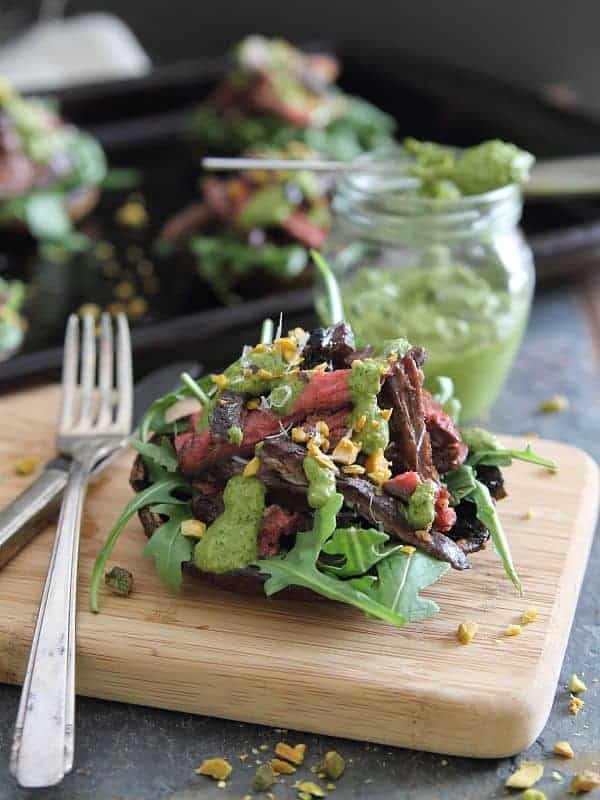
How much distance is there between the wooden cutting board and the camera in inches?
82.6

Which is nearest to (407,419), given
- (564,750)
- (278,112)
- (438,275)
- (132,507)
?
(132,507)

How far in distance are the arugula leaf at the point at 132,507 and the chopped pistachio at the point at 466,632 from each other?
2.06ft

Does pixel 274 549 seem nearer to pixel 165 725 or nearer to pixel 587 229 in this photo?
pixel 165 725

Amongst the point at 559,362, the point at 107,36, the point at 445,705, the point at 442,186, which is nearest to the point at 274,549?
the point at 445,705

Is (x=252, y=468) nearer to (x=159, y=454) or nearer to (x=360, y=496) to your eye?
(x=360, y=496)

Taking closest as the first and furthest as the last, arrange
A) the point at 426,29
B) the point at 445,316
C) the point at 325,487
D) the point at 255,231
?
the point at 325,487 < the point at 445,316 < the point at 255,231 < the point at 426,29

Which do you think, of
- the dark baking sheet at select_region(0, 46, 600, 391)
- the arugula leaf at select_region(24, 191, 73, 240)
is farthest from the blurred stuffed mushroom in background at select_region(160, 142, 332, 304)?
the arugula leaf at select_region(24, 191, 73, 240)

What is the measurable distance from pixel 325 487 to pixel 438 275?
1175 millimetres

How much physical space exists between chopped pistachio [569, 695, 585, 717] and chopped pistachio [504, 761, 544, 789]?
16 centimetres

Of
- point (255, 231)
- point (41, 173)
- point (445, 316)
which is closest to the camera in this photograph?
point (445, 316)

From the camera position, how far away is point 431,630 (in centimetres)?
225

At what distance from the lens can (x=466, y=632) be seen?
2.21 metres

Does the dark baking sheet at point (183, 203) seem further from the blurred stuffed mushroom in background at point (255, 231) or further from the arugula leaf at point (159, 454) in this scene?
the arugula leaf at point (159, 454)

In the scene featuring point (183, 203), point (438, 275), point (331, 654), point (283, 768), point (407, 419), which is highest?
point (407, 419)
